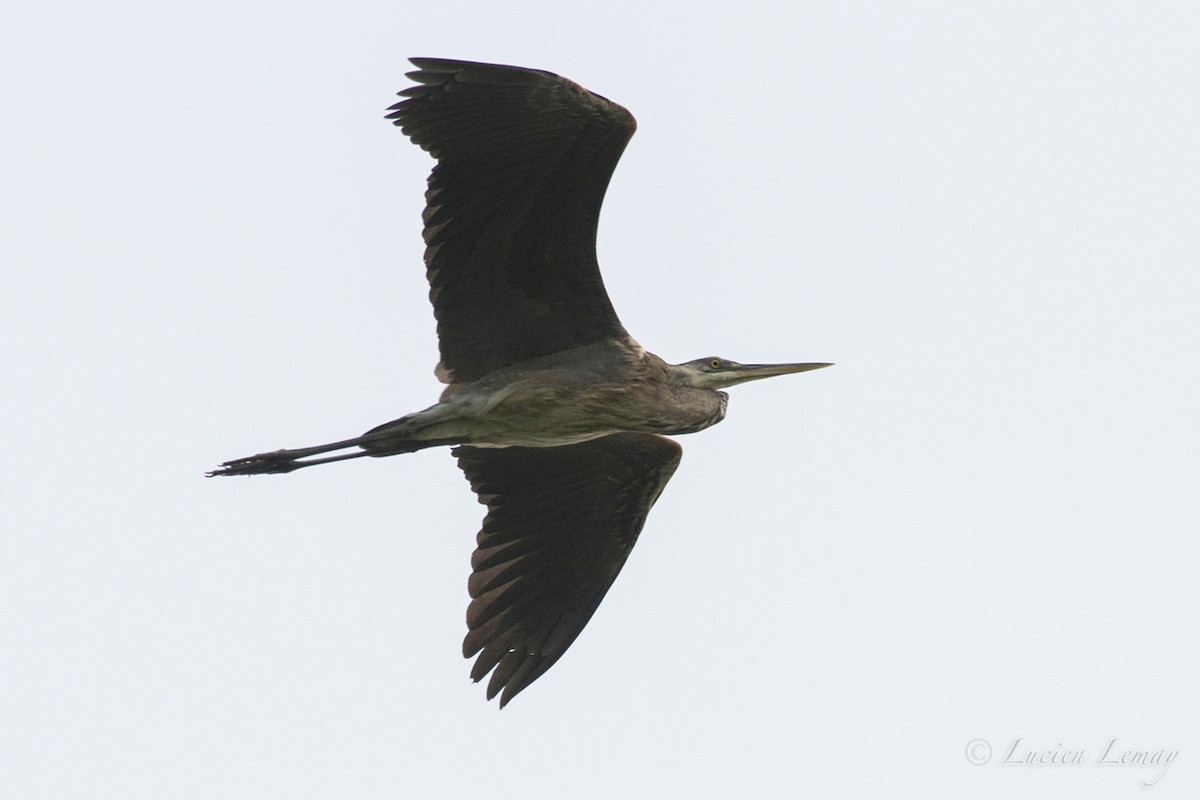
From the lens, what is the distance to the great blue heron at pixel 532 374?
32.2 feet

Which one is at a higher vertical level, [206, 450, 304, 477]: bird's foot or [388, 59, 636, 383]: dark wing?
[388, 59, 636, 383]: dark wing

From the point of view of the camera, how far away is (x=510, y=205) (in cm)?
1020

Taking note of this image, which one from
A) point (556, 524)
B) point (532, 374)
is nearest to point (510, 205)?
point (532, 374)

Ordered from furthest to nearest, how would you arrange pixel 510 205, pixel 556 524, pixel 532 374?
pixel 556 524 → pixel 532 374 → pixel 510 205

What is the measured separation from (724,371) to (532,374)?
139cm

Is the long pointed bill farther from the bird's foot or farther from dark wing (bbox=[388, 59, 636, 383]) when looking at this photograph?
the bird's foot

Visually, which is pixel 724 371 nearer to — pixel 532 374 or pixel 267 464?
pixel 532 374

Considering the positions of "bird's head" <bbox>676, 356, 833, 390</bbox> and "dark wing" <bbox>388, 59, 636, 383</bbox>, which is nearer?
"dark wing" <bbox>388, 59, 636, 383</bbox>

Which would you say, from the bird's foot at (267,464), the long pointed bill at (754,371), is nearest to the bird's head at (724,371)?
the long pointed bill at (754,371)

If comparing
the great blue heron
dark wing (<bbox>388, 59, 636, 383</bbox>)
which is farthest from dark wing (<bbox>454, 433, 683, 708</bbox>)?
dark wing (<bbox>388, 59, 636, 383</bbox>)

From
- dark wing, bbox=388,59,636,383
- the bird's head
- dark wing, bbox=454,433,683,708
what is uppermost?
dark wing, bbox=388,59,636,383

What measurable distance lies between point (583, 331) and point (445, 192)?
1399mm

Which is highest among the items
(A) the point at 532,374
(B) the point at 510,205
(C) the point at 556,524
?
(B) the point at 510,205

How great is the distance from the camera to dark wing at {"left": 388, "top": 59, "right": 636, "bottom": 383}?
973cm
